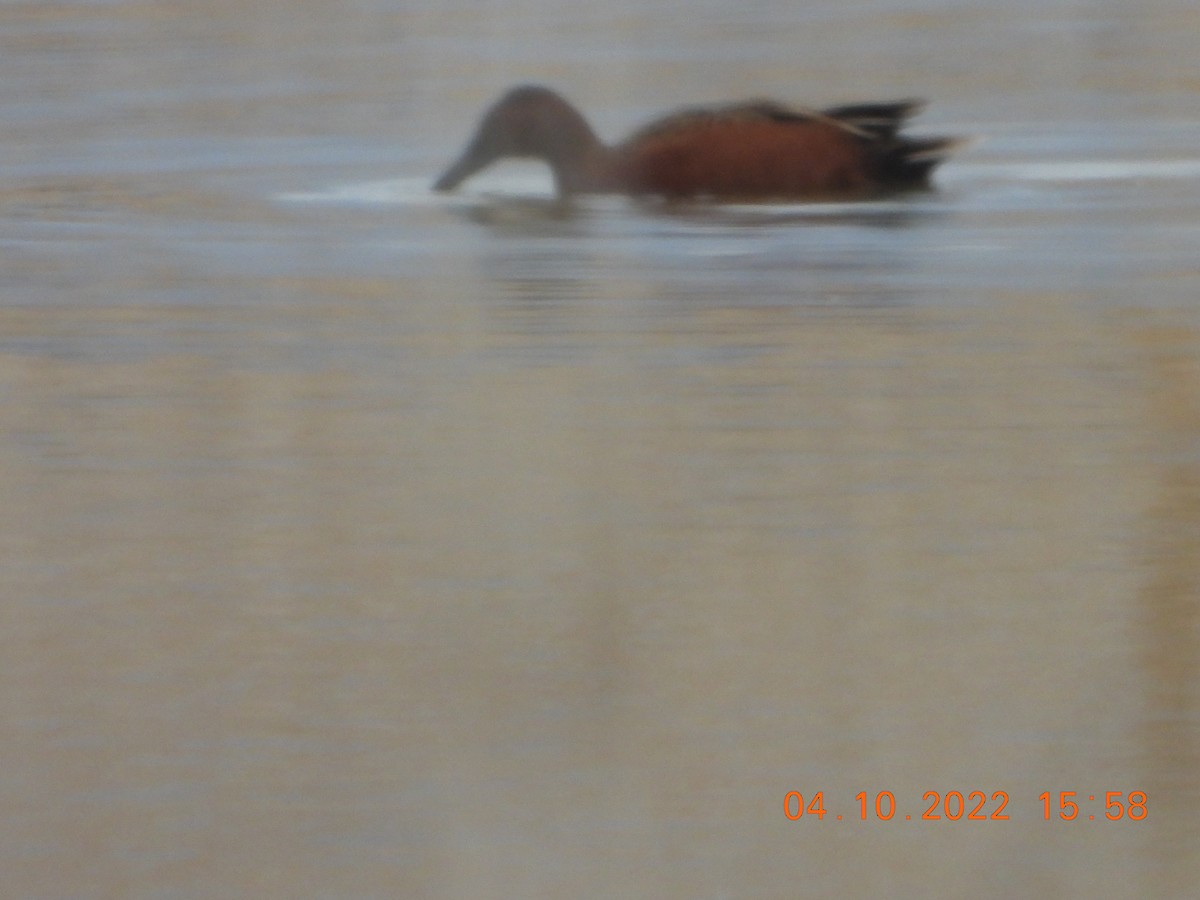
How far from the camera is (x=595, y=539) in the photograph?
17.7 feet

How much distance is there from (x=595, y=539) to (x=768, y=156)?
4927 millimetres

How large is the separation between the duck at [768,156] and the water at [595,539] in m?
0.24

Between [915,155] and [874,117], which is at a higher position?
[874,117]

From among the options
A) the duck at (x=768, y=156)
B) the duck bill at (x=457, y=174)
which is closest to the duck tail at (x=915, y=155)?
the duck at (x=768, y=156)

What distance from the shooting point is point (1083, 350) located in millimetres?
7020

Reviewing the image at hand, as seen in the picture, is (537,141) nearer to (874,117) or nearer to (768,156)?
(768,156)

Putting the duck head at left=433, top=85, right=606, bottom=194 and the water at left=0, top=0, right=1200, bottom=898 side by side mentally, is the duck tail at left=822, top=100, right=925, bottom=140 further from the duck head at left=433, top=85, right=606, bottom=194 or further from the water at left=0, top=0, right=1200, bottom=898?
the duck head at left=433, top=85, right=606, bottom=194

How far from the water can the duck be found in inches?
9.6

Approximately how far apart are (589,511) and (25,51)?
39.8ft

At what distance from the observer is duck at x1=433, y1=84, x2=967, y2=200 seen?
1016 cm

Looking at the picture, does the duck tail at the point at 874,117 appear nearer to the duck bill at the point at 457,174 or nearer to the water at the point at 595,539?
the water at the point at 595,539

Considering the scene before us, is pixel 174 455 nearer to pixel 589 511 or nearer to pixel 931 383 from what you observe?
pixel 589 511
